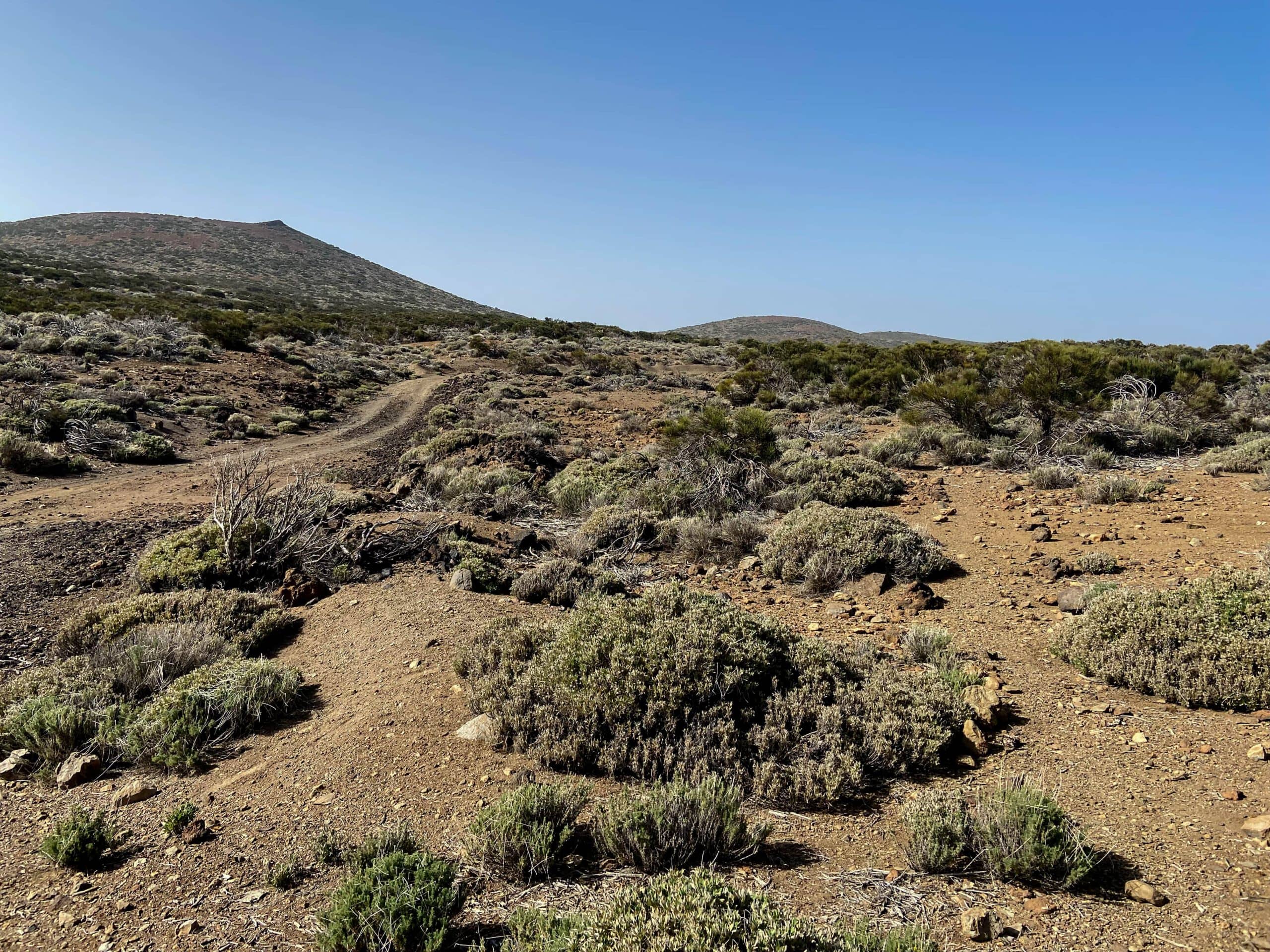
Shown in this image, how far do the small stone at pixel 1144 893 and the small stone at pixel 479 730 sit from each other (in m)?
3.13

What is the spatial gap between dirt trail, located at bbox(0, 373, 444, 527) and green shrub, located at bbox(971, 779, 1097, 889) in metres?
7.12

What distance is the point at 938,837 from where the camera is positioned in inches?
113

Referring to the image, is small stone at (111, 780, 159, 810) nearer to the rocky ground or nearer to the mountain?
the rocky ground

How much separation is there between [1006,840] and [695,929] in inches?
61.6

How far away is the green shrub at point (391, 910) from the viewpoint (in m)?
2.40

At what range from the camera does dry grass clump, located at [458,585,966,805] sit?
360 centimetres

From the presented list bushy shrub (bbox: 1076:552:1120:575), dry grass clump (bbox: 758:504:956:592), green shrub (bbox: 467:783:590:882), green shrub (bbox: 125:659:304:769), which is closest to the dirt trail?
green shrub (bbox: 125:659:304:769)

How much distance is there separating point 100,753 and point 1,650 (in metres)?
2.38

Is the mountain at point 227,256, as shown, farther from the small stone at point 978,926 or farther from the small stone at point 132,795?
the small stone at point 978,926

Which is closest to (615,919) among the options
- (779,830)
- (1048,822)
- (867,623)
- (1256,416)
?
(779,830)

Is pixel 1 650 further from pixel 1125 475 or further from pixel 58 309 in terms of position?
pixel 58 309

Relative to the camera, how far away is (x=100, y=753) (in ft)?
13.1

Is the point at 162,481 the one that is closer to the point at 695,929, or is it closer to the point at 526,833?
the point at 526,833

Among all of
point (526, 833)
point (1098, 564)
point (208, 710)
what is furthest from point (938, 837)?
point (1098, 564)
